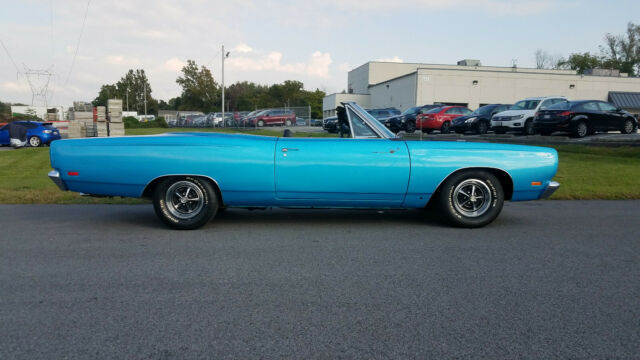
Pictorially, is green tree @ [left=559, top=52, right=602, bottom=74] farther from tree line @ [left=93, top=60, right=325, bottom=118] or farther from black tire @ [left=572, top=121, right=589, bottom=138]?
black tire @ [left=572, top=121, right=589, bottom=138]

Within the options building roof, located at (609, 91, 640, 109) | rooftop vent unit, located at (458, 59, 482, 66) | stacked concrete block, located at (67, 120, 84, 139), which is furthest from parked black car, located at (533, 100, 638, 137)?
rooftop vent unit, located at (458, 59, 482, 66)

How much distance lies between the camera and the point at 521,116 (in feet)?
63.8

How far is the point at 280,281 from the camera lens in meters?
3.68

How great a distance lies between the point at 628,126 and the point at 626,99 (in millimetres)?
31975

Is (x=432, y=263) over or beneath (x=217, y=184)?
beneath

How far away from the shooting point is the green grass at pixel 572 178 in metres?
7.74

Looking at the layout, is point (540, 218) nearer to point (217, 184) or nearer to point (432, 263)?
point (432, 263)

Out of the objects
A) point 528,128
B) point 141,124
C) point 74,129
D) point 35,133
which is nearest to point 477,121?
point 528,128

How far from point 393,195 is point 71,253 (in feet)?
10.3

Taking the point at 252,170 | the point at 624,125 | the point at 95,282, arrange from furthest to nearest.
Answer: the point at 624,125 < the point at 252,170 < the point at 95,282

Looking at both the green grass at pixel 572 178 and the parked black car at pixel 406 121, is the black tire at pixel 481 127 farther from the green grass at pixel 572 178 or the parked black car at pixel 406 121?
the green grass at pixel 572 178

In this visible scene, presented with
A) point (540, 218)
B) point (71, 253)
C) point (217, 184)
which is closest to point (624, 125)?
point (540, 218)

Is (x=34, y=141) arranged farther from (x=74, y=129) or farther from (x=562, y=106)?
(x=562, y=106)

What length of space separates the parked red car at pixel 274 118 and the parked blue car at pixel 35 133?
58.7ft
